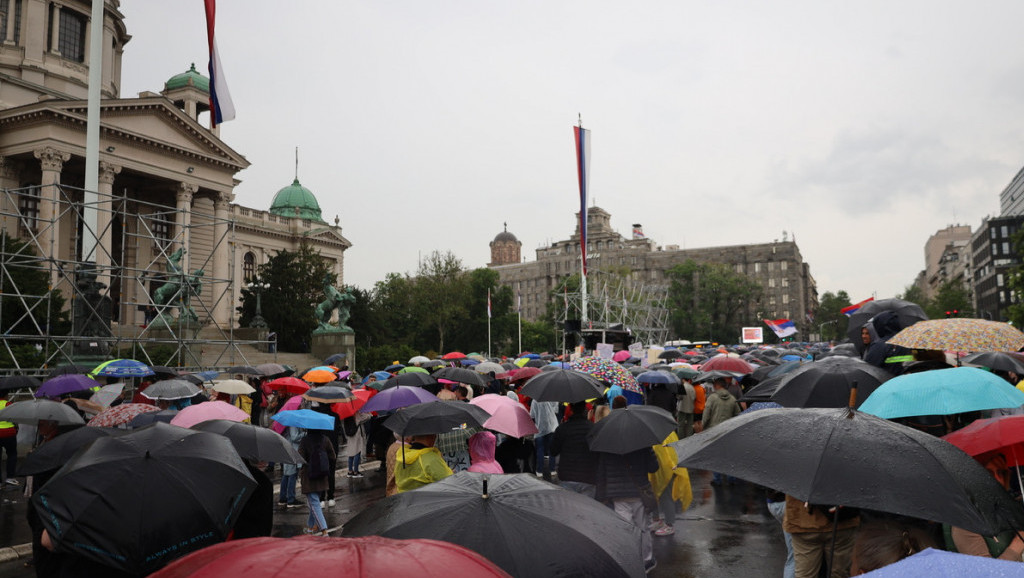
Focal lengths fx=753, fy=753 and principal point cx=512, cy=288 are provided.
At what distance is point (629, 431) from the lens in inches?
302

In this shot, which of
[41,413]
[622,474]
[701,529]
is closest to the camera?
[622,474]

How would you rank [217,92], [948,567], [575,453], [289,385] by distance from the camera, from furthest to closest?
[217,92], [289,385], [575,453], [948,567]

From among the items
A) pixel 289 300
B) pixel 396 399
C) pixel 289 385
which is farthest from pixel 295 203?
pixel 396 399

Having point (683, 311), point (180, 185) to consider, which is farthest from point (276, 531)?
point (683, 311)

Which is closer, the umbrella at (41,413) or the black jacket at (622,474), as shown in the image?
the black jacket at (622,474)

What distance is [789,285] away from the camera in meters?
119

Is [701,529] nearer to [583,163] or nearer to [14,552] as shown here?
[14,552]

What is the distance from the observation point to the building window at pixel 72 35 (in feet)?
167

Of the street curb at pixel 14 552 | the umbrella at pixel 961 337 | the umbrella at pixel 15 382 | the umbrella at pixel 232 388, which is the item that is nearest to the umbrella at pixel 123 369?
the umbrella at pixel 15 382

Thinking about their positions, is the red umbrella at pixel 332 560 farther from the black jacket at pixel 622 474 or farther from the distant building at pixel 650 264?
the distant building at pixel 650 264

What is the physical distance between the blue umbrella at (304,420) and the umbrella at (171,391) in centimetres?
369

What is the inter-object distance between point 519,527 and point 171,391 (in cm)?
1051

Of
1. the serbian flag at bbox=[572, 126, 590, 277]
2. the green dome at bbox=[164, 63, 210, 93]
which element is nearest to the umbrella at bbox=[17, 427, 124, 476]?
the serbian flag at bbox=[572, 126, 590, 277]

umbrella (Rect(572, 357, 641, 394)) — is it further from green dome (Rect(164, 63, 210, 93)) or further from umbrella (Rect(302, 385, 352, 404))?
green dome (Rect(164, 63, 210, 93))
